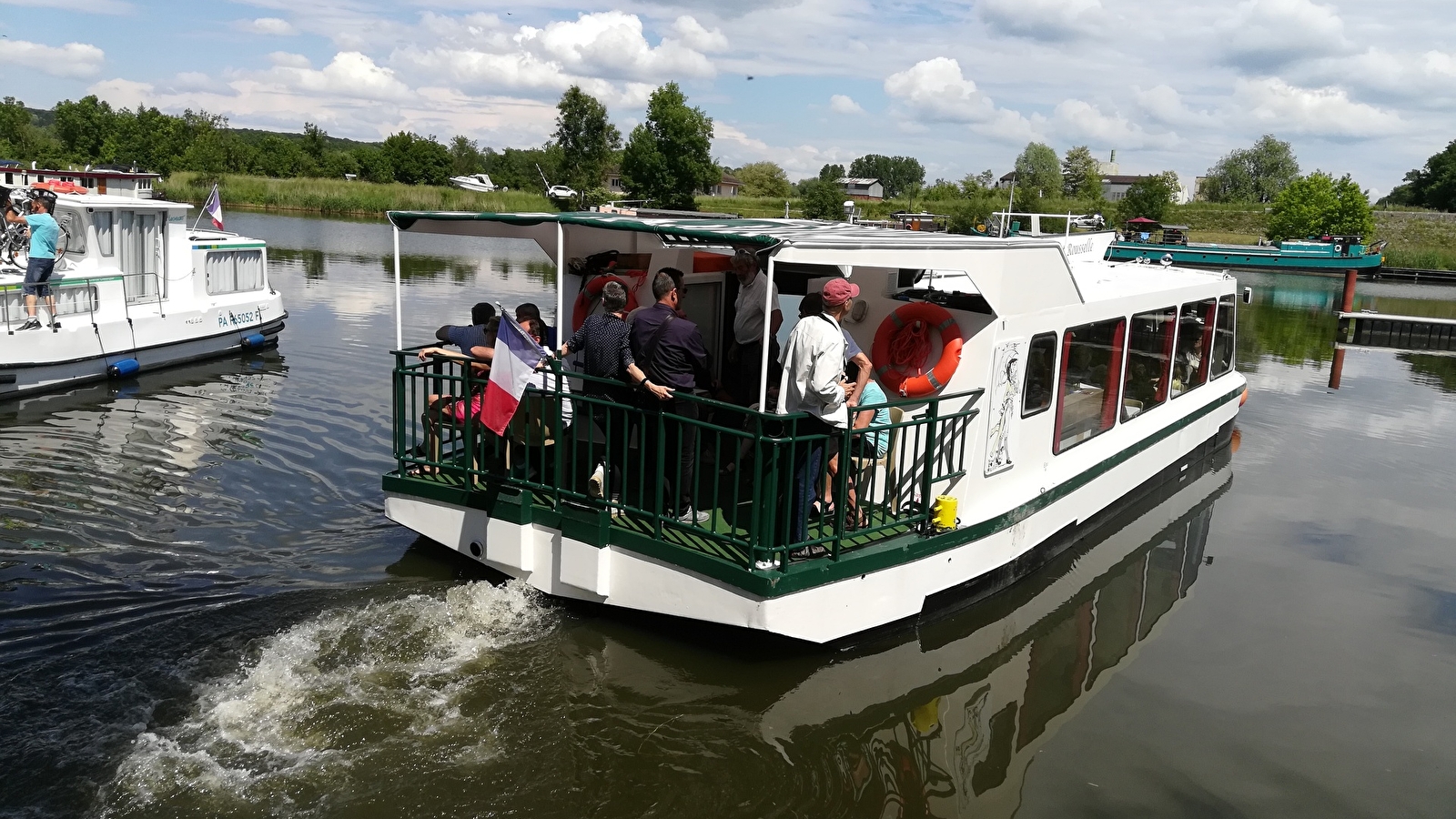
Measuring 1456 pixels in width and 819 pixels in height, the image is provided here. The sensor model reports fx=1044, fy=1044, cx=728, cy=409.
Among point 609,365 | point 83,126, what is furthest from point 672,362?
point 83,126

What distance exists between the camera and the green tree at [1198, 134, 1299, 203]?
401 feet

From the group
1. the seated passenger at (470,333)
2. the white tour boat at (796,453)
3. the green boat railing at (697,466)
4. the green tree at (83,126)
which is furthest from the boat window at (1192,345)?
the green tree at (83,126)

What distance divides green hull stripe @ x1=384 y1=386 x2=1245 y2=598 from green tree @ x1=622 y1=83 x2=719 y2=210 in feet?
225

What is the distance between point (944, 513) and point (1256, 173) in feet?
464

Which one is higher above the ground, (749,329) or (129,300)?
(749,329)

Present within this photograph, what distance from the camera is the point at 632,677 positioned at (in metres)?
6.56

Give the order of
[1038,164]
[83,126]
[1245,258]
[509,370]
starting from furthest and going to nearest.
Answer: [1038,164] < [83,126] < [1245,258] < [509,370]

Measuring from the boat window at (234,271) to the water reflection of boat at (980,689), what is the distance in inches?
581

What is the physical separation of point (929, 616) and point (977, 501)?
0.91 meters

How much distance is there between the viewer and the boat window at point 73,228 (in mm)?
15359

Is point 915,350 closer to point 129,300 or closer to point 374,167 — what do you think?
point 129,300

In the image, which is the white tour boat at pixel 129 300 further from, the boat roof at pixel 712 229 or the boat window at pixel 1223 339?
the boat window at pixel 1223 339

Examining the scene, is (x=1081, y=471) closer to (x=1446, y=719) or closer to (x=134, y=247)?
(x=1446, y=719)

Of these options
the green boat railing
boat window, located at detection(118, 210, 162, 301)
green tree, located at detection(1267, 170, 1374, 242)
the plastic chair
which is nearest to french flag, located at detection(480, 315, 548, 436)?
the green boat railing
